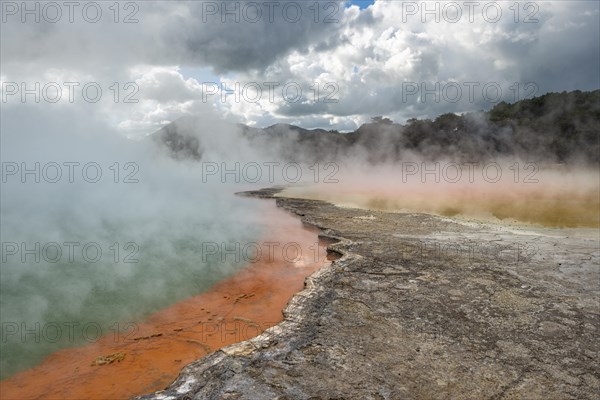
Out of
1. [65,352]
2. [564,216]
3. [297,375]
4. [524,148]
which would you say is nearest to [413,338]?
[297,375]

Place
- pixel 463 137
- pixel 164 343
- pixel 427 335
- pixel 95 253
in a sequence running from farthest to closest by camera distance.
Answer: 1. pixel 463 137
2. pixel 95 253
3. pixel 164 343
4. pixel 427 335

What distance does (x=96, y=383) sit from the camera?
3.74 meters

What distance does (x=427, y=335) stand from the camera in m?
3.92

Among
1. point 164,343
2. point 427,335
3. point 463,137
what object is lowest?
point 164,343

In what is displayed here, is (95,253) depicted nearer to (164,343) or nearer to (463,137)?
(164,343)

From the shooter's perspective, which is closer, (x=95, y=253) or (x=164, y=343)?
(x=164, y=343)

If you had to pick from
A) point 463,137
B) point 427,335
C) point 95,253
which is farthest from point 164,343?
point 463,137

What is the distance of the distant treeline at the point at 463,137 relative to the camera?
27.9 meters

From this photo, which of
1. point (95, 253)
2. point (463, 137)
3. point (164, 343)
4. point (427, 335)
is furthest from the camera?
point (463, 137)

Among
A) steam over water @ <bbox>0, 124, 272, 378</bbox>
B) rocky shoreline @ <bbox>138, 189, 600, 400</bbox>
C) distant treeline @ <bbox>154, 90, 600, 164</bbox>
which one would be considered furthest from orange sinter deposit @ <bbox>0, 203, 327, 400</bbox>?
distant treeline @ <bbox>154, 90, 600, 164</bbox>

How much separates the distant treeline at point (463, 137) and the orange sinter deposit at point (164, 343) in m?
26.9

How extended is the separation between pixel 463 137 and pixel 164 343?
106 ft

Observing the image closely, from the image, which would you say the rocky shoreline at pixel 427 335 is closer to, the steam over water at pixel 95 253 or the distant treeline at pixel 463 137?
the steam over water at pixel 95 253

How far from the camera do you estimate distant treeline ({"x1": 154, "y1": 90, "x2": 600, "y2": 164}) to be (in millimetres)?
27895
